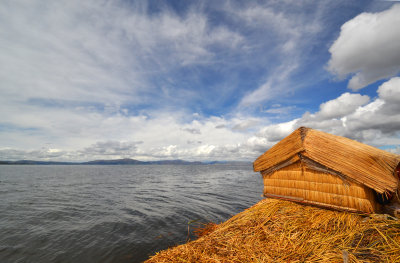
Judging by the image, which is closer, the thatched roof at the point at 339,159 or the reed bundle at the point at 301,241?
the reed bundle at the point at 301,241

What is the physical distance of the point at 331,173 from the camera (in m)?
5.91

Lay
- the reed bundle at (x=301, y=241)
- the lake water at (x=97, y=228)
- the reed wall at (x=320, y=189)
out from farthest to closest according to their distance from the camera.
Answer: the lake water at (x=97, y=228) < the reed wall at (x=320, y=189) < the reed bundle at (x=301, y=241)

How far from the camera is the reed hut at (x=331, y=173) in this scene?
17.6 ft

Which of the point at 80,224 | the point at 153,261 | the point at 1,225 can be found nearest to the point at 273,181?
the point at 153,261

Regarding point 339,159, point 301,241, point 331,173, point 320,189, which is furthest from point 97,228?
point 339,159

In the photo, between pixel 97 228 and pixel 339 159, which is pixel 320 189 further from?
pixel 97 228

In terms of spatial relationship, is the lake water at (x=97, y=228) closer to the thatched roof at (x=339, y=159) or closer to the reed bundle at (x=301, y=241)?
the reed bundle at (x=301, y=241)

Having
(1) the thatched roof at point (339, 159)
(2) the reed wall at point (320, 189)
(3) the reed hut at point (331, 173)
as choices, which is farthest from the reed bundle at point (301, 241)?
(1) the thatched roof at point (339, 159)

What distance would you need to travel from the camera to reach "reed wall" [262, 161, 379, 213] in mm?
5414

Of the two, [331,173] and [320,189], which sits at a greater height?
[331,173]

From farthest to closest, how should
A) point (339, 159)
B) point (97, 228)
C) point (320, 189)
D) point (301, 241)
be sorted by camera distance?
point (97, 228)
point (320, 189)
point (339, 159)
point (301, 241)

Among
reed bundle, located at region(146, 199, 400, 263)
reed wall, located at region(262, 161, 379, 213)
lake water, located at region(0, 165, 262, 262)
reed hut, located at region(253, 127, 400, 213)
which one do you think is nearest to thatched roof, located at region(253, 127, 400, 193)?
reed hut, located at region(253, 127, 400, 213)

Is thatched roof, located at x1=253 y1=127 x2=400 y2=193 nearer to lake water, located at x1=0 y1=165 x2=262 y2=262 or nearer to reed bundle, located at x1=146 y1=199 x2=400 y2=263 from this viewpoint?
reed bundle, located at x1=146 y1=199 x2=400 y2=263

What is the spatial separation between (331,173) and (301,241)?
8.64 feet
